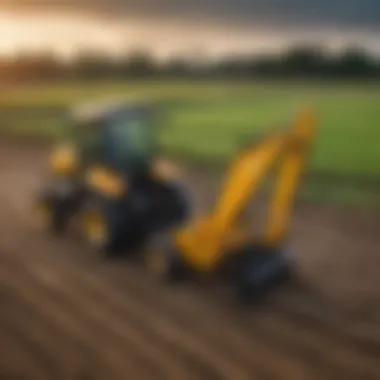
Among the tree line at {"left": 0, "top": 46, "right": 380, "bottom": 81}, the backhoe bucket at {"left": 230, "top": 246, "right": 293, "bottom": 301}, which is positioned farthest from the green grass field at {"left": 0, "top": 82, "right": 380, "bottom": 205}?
the backhoe bucket at {"left": 230, "top": 246, "right": 293, "bottom": 301}

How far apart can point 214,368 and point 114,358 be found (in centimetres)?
16

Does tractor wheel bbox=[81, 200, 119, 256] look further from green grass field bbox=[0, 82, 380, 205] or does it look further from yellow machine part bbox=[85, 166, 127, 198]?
green grass field bbox=[0, 82, 380, 205]

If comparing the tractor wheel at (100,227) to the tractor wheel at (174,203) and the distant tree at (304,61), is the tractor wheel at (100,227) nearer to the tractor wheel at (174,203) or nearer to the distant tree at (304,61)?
the tractor wheel at (174,203)

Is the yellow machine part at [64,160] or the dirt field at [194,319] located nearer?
the dirt field at [194,319]

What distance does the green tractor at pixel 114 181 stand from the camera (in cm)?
123

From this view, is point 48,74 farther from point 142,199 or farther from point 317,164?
point 317,164

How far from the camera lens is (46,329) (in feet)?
3.92

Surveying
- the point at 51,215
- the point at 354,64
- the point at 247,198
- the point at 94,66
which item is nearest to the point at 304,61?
the point at 354,64

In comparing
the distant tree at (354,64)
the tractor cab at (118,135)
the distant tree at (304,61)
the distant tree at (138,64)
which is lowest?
the tractor cab at (118,135)

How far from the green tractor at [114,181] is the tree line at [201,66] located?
0.06 metres

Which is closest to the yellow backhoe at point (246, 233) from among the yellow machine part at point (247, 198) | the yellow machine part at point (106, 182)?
the yellow machine part at point (247, 198)

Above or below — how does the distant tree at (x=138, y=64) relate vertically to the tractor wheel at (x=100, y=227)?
above

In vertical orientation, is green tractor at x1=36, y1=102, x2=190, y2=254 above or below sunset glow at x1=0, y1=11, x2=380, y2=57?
below

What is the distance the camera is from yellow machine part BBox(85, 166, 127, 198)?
124cm
